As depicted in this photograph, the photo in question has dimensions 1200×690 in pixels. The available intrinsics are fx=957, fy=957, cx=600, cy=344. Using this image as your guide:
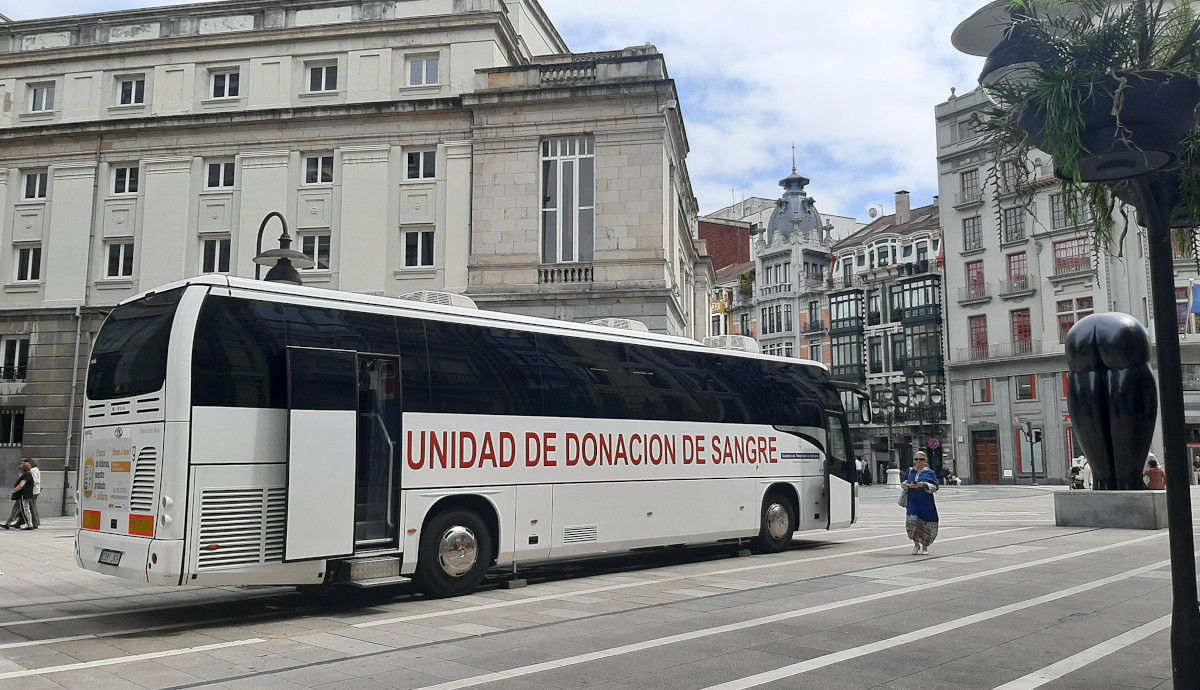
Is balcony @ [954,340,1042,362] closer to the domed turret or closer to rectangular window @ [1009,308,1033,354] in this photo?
rectangular window @ [1009,308,1033,354]

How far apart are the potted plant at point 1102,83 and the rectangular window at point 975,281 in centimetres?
5674

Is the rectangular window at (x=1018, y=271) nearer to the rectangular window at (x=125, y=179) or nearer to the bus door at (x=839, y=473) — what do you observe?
the bus door at (x=839, y=473)

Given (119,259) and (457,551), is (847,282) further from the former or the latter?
(457,551)

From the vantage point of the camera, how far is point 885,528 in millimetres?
21625

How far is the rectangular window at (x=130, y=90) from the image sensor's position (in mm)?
32281

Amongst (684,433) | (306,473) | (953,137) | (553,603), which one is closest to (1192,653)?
(553,603)

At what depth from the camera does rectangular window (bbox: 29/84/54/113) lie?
33188mm

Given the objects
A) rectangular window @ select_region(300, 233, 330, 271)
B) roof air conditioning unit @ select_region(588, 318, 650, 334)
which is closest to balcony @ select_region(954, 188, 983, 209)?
rectangular window @ select_region(300, 233, 330, 271)

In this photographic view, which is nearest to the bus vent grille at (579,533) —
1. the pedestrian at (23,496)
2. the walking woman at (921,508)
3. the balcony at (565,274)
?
the walking woman at (921,508)

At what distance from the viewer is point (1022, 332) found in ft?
186

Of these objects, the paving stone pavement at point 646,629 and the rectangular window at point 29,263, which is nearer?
the paving stone pavement at point 646,629

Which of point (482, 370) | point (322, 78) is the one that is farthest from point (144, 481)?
point (322, 78)

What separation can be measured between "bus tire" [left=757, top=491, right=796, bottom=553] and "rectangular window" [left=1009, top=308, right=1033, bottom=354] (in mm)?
44708

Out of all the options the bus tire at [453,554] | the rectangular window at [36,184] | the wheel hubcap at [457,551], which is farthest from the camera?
the rectangular window at [36,184]
